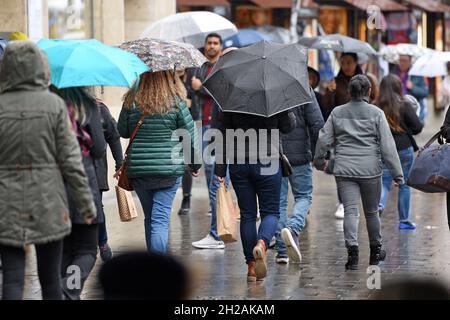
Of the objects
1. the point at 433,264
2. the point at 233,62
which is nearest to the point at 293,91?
the point at 233,62

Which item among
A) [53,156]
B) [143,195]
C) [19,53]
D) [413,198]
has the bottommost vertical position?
[413,198]

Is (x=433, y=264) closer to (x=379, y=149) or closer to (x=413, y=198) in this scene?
(x=379, y=149)

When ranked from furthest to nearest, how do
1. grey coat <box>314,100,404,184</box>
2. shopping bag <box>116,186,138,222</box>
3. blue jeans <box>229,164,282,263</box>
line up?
grey coat <box>314,100,404,184</box>, shopping bag <box>116,186,138,222</box>, blue jeans <box>229,164,282,263</box>

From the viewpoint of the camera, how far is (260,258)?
30.1 ft

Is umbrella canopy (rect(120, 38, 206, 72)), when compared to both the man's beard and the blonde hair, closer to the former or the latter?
the blonde hair

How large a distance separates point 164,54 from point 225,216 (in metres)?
1.42

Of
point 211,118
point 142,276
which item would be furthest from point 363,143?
point 142,276

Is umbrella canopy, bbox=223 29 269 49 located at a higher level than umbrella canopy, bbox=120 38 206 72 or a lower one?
lower

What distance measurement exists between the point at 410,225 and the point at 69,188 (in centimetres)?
683

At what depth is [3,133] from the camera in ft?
21.7

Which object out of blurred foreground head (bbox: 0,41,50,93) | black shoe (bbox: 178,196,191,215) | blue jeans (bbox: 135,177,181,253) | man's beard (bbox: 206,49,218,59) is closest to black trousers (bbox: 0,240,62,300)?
blurred foreground head (bbox: 0,41,50,93)

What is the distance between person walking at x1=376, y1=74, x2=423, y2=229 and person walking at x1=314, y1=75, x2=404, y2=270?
8.16 feet

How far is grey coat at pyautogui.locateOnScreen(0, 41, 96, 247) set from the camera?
256 inches

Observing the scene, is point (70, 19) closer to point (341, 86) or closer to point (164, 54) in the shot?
point (341, 86)
